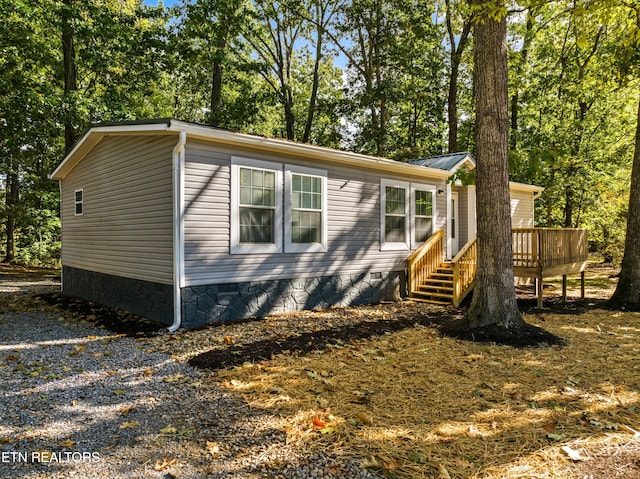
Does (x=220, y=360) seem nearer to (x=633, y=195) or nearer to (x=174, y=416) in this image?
(x=174, y=416)

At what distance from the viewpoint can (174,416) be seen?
3283 millimetres

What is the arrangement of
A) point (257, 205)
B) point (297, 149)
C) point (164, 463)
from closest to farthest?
point (164, 463) → point (257, 205) → point (297, 149)

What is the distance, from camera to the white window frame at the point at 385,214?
9.52 m

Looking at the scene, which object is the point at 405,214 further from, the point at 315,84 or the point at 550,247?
the point at 315,84

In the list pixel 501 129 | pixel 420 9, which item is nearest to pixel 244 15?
pixel 420 9

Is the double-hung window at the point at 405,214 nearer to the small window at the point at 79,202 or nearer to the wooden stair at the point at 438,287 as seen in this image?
the wooden stair at the point at 438,287

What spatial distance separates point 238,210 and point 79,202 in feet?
17.7

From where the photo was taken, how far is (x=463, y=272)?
907 centimetres

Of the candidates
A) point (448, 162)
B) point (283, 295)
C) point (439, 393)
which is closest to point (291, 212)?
point (283, 295)

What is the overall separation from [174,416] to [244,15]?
57.7ft

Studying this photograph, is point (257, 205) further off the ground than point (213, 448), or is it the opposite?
point (257, 205)

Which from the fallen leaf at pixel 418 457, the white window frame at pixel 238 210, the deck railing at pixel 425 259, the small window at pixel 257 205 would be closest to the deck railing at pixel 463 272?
the deck railing at pixel 425 259

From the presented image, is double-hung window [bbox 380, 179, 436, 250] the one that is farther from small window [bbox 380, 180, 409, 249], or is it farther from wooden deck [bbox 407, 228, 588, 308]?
wooden deck [bbox 407, 228, 588, 308]

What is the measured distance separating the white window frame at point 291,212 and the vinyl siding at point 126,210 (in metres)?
2.12
